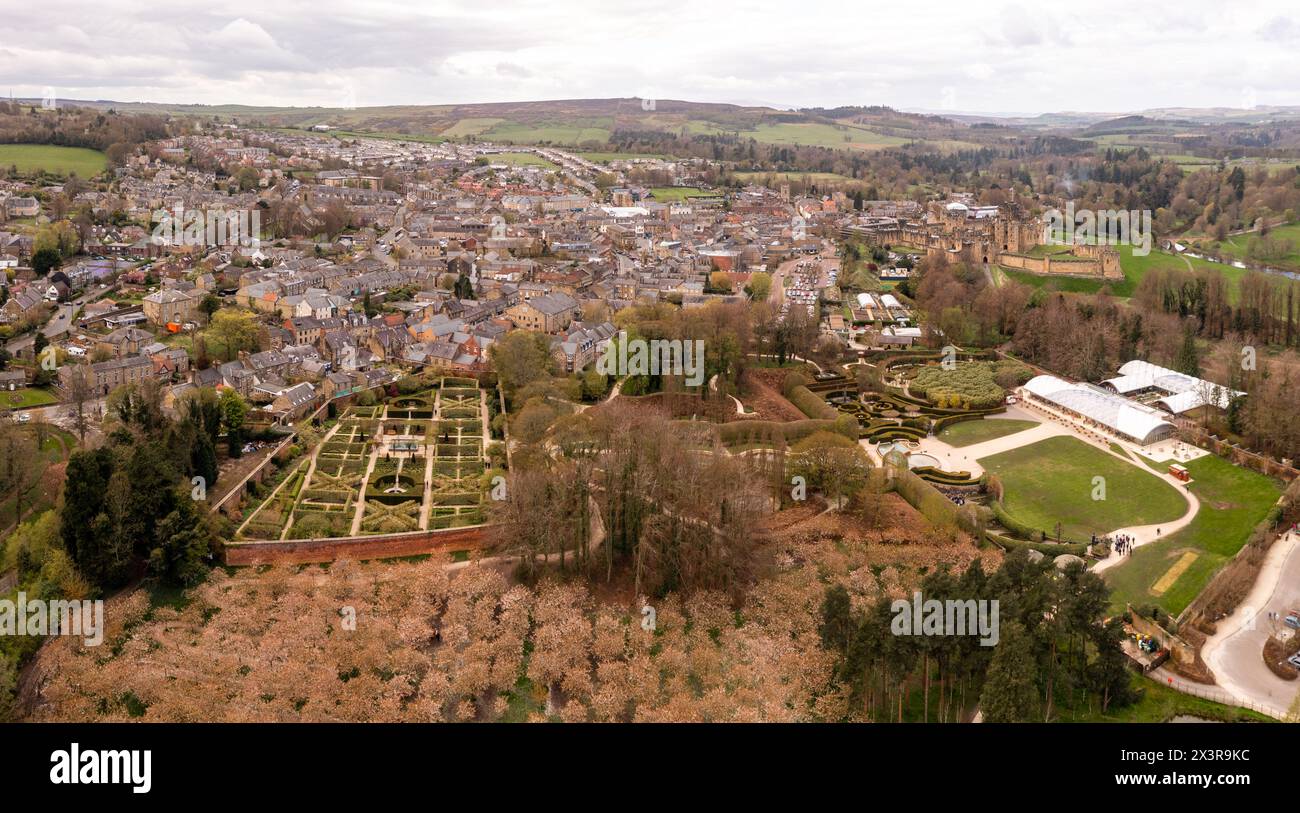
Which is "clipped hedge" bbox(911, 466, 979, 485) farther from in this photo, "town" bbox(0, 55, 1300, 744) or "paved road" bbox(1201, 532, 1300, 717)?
"paved road" bbox(1201, 532, 1300, 717)

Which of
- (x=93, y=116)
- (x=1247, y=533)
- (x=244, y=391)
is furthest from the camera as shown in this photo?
(x=93, y=116)

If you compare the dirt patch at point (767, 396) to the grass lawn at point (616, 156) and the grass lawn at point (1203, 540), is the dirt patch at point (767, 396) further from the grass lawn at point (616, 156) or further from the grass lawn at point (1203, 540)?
the grass lawn at point (616, 156)

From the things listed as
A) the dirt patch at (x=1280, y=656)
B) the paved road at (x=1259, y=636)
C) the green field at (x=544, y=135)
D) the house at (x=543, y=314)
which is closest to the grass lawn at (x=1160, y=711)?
the paved road at (x=1259, y=636)

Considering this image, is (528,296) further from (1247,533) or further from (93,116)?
(93,116)

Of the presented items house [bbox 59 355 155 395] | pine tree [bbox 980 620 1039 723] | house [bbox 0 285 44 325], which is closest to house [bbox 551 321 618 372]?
house [bbox 59 355 155 395]

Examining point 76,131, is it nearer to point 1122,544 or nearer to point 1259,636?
point 1122,544

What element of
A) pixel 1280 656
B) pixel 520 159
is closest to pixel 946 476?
pixel 1280 656

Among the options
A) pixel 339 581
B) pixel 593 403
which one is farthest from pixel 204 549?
pixel 593 403
